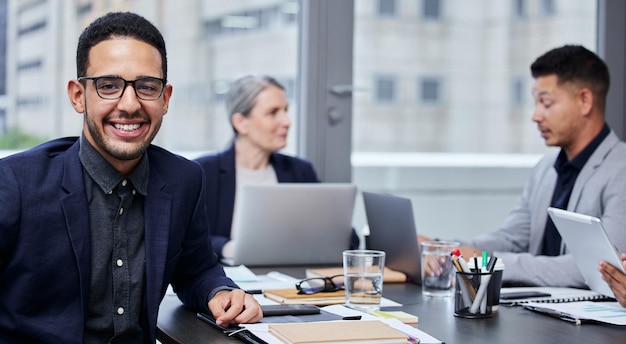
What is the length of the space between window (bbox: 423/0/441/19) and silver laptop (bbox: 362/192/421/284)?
57.3 inches

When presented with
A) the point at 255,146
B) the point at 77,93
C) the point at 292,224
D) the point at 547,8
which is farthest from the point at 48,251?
the point at 547,8

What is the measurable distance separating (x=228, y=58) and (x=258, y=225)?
1.14m

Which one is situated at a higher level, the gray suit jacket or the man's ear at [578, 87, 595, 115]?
the man's ear at [578, 87, 595, 115]

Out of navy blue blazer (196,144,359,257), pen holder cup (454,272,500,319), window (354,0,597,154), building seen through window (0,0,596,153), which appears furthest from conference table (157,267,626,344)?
window (354,0,597,154)

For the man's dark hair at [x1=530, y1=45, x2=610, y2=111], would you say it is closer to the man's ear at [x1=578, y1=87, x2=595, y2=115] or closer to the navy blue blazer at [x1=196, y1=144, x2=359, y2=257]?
the man's ear at [x1=578, y1=87, x2=595, y2=115]

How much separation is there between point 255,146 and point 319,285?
1.26 meters

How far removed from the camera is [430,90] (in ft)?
12.9

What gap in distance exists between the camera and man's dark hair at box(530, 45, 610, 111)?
295 centimetres

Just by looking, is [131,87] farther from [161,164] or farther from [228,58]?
[228,58]

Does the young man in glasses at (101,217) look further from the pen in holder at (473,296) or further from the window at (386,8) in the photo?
the window at (386,8)

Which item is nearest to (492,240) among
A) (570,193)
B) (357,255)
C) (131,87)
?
(570,193)

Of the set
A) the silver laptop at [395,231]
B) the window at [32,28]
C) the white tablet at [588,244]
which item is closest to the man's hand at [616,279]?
the white tablet at [588,244]

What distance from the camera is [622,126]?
4.25 meters

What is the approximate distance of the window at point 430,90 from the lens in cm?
392
